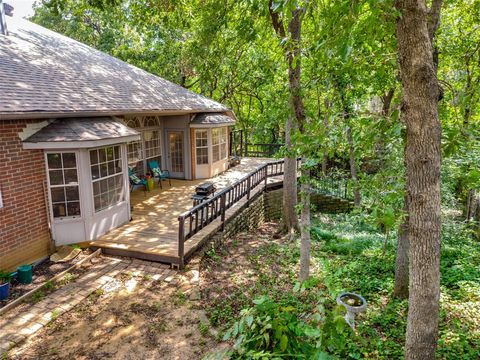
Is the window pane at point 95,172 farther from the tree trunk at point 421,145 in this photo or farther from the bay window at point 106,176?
the tree trunk at point 421,145

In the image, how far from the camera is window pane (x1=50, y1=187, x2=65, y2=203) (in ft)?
22.2

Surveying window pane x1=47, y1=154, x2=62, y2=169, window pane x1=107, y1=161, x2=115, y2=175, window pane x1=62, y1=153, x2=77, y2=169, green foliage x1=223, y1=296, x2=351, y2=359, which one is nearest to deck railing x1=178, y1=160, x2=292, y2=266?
window pane x1=107, y1=161, x2=115, y2=175

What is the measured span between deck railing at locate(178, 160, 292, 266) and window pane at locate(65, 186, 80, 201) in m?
2.37

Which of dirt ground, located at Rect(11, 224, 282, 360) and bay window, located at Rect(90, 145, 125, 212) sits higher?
bay window, located at Rect(90, 145, 125, 212)

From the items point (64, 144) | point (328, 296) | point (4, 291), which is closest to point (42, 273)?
point (4, 291)

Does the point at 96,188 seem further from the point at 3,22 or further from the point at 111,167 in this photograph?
the point at 3,22

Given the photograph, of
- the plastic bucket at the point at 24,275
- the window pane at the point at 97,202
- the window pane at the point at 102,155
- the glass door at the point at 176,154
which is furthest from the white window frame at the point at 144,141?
the plastic bucket at the point at 24,275

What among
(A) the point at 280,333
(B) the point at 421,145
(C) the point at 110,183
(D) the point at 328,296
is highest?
(B) the point at 421,145

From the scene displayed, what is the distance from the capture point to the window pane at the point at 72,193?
269 inches

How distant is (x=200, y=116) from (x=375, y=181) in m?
10.0

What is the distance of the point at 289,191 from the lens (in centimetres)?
963

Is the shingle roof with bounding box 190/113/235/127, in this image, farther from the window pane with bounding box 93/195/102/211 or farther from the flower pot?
the flower pot

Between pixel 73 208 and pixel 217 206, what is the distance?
11.0 feet

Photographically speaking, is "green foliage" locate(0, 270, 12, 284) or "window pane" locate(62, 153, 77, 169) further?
"window pane" locate(62, 153, 77, 169)
